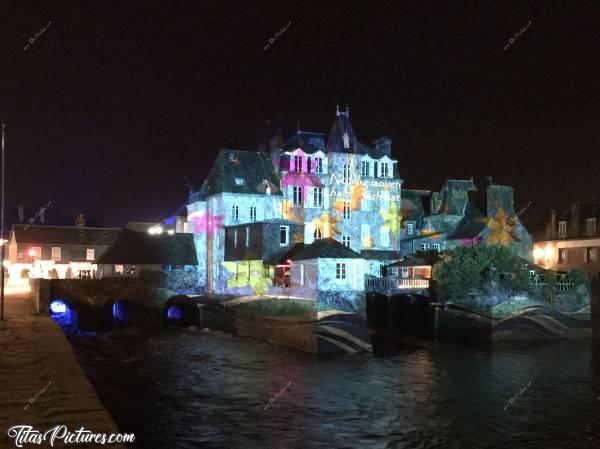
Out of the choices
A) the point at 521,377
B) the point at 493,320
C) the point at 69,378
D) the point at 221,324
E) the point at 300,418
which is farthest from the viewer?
the point at 221,324

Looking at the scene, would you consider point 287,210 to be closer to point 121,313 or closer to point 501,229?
point 121,313

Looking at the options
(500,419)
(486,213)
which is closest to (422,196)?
(486,213)

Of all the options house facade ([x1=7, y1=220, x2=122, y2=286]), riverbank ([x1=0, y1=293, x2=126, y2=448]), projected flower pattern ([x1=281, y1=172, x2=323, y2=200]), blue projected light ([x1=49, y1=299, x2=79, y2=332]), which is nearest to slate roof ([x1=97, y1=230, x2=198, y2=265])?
blue projected light ([x1=49, y1=299, x2=79, y2=332])

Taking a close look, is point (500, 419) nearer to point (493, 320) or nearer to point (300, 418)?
point (300, 418)

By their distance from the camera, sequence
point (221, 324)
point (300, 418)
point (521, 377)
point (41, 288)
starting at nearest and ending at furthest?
point (300, 418) → point (521, 377) → point (41, 288) → point (221, 324)

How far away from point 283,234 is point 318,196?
Result: 8.17 metres

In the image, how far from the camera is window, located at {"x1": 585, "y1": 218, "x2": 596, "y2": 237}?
232 feet

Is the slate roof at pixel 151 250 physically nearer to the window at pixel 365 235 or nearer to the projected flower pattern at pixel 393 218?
the window at pixel 365 235

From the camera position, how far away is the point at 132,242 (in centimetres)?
6612

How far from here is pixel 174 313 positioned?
67.4 metres

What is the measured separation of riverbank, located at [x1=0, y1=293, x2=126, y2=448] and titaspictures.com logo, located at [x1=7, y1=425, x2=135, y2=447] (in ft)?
0.32

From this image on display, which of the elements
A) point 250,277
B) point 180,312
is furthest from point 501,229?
point 180,312

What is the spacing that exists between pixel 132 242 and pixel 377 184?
25.7 m

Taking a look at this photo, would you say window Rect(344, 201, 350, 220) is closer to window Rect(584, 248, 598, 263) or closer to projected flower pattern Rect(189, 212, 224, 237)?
projected flower pattern Rect(189, 212, 224, 237)
